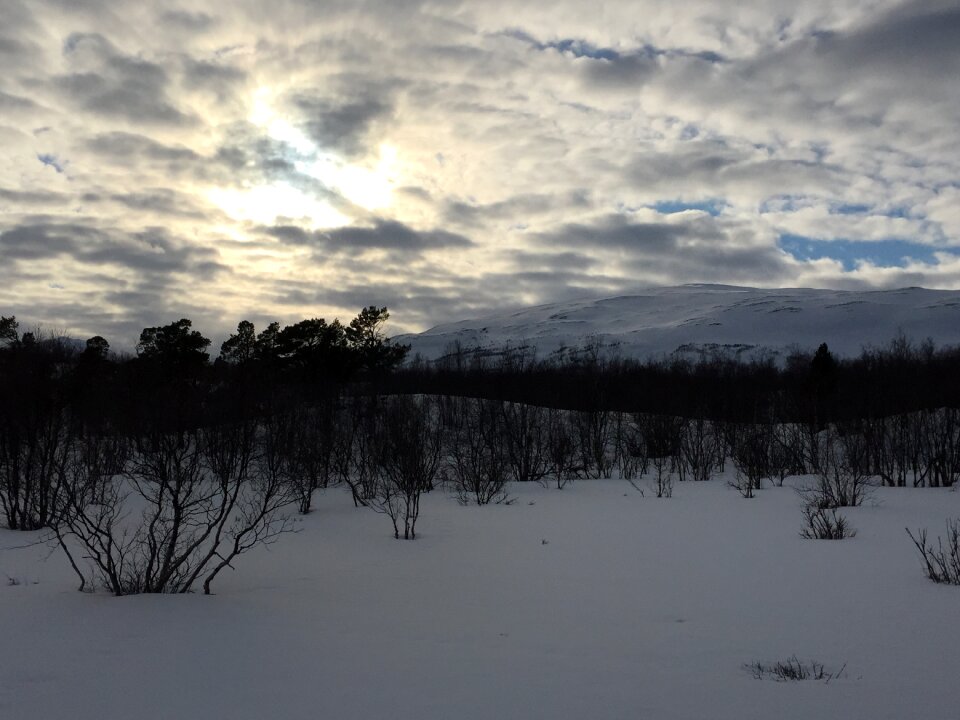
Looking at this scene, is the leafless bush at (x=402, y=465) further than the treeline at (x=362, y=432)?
Yes

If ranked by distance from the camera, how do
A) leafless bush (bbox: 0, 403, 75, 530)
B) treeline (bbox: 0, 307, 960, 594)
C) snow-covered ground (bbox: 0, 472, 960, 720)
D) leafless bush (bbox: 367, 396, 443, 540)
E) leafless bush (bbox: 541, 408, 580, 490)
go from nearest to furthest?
1. snow-covered ground (bbox: 0, 472, 960, 720)
2. treeline (bbox: 0, 307, 960, 594)
3. leafless bush (bbox: 367, 396, 443, 540)
4. leafless bush (bbox: 0, 403, 75, 530)
5. leafless bush (bbox: 541, 408, 580, 490)

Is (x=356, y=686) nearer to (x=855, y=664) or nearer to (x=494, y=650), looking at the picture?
(x=494, y=650)

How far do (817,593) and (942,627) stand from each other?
7.25ft

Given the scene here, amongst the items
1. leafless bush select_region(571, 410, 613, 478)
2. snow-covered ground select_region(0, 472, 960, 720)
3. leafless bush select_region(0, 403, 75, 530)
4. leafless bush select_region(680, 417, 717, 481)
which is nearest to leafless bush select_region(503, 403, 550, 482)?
leafless bush select_region(571, 410, 613, 478)

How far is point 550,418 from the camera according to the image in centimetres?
4228

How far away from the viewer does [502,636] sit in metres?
8.01

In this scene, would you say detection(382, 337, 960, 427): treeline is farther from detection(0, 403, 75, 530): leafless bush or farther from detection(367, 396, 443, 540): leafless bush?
detection(0, 403, 75, 530): leafless bush

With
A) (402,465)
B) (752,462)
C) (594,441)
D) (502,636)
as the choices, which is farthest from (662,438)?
(502,636)

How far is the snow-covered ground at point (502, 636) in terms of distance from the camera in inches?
224

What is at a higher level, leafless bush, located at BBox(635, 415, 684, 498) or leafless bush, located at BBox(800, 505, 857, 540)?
leafless bush, located at BBox(635, 415, 684, 498)

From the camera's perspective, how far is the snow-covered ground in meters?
5.69

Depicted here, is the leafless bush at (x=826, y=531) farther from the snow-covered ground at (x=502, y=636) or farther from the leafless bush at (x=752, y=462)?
the leafless bush at (x=752, y=462)

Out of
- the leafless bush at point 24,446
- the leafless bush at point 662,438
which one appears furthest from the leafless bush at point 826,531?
the leafless bush at point 662,438

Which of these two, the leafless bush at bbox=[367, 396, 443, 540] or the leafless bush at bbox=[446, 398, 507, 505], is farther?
the leafless bush at bbox=[446, 398, 507, 505]
